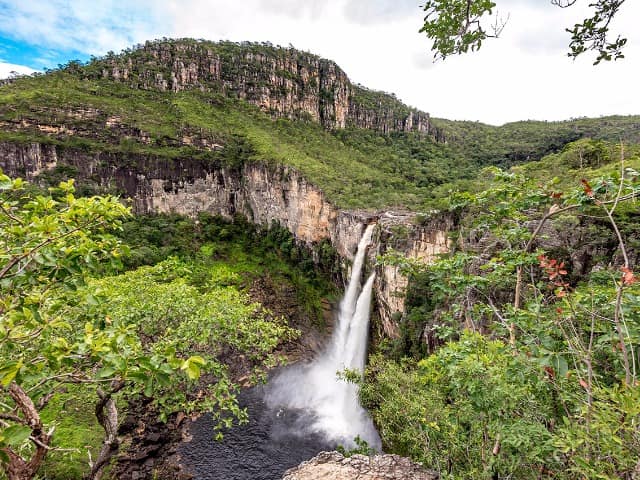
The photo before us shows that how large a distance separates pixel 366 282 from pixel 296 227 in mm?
11285

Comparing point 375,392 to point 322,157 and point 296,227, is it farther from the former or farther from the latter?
point 322,157

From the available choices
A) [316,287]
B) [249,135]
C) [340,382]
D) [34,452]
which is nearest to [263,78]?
[249,135]

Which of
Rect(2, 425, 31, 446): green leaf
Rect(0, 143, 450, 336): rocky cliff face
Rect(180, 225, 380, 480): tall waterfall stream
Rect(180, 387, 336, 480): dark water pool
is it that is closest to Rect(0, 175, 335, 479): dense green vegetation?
Rect(2, 425, 31, 446): green leaf

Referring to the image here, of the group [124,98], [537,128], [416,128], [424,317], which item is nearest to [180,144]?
[124,98]

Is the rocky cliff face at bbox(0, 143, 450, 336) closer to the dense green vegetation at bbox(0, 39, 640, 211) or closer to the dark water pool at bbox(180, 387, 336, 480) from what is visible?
the dense green vegetation at bbox(0, 39, 640, 211)

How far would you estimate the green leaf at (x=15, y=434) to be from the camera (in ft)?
5.08

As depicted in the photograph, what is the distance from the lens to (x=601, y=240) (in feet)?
27.6

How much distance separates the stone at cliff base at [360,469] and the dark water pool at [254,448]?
367cm

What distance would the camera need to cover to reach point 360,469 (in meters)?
7.73

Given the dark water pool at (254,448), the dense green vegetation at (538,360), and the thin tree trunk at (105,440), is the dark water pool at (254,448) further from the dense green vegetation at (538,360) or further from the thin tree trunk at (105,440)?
the thin tree trunk at (105,440)

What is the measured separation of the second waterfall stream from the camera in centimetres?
1420

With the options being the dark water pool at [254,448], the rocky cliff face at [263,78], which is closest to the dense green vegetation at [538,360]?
the dark water pool at [254,448]

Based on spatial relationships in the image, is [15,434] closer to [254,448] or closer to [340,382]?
[254,448]

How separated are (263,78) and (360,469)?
4811 centimetres
